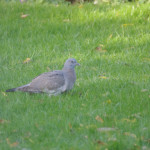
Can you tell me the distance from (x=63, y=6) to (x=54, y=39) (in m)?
1.75

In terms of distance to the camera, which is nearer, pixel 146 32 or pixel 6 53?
pixel 6 53

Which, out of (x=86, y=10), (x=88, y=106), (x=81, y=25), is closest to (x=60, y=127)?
(x=88, y=106)

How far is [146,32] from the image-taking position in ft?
29.9

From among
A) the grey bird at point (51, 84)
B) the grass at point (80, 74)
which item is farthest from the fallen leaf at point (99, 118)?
the grey bird at point (51, 84)

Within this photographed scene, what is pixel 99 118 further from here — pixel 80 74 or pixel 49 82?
pixel 80 74

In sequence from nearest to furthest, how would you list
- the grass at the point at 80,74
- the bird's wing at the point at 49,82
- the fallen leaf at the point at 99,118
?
1. the grass at the point at 80,74
2. the fallen leaf at the point at 99,118
3. the bird's wing at the point at 49,82

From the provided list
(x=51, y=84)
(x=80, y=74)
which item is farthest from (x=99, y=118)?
(x=80, y=74)

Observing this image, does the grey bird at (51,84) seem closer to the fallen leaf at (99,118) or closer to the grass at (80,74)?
the grass at (80,74)

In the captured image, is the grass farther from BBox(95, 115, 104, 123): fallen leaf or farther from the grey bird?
the grey bird

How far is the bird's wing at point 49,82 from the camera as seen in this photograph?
604 cm

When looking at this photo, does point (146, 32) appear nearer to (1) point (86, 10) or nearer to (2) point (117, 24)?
(2) point (117, 24)

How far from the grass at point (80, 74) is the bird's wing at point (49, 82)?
147 mm

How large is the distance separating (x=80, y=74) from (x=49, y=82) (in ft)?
4.24

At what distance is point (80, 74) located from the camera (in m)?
7.24
